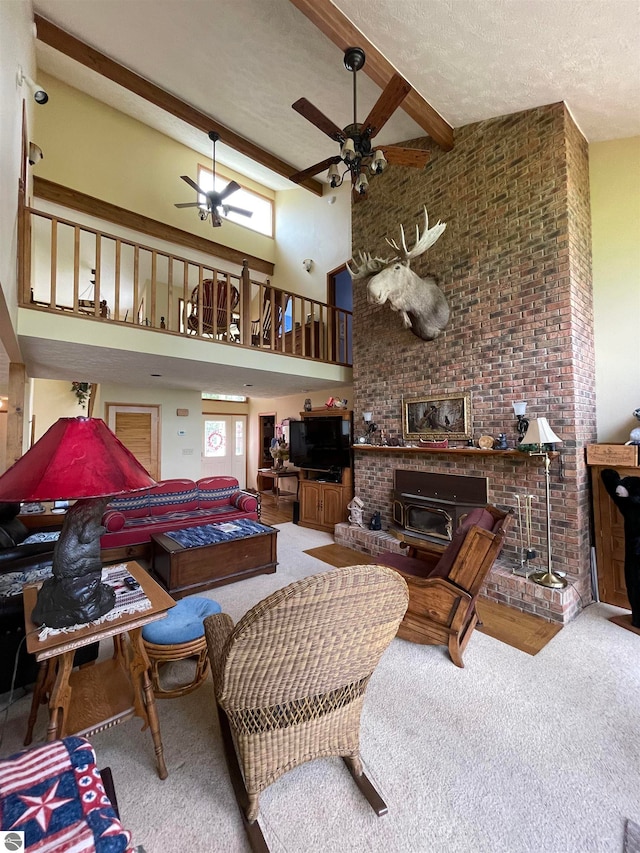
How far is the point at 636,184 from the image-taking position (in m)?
3.30

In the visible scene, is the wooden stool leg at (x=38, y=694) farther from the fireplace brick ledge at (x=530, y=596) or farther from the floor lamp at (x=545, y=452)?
the floor lamp at (x=545, y=452)

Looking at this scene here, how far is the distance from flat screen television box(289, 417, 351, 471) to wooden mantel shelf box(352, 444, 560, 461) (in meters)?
0.53

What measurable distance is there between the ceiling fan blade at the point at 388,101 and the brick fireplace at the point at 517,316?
58.4 inches

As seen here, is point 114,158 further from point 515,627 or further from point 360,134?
point 515,627

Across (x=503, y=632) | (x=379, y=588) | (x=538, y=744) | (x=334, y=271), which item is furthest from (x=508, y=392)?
(x=334, y=271)

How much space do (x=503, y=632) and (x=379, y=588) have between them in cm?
223

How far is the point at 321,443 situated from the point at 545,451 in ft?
11.3

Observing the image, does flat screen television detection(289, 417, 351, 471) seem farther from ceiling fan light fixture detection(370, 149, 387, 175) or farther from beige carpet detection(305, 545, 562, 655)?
ceiling fan light fixture detection(370, 149, 387, 175)

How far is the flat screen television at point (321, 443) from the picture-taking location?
560 centimetres

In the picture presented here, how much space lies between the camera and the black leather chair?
1.92 metres

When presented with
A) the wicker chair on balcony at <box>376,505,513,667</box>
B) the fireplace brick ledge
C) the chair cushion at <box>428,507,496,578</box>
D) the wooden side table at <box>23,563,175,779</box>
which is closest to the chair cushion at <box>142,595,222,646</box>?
the wooden side table at <box>23,563,175,779</box>

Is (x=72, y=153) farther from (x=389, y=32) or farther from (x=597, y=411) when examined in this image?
(x=597, y=411)

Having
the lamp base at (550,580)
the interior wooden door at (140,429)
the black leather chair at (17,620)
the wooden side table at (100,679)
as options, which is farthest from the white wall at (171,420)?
the lamp base at (550,580)

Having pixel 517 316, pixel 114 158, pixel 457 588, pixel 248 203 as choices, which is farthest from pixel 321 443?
pixel 114 158
